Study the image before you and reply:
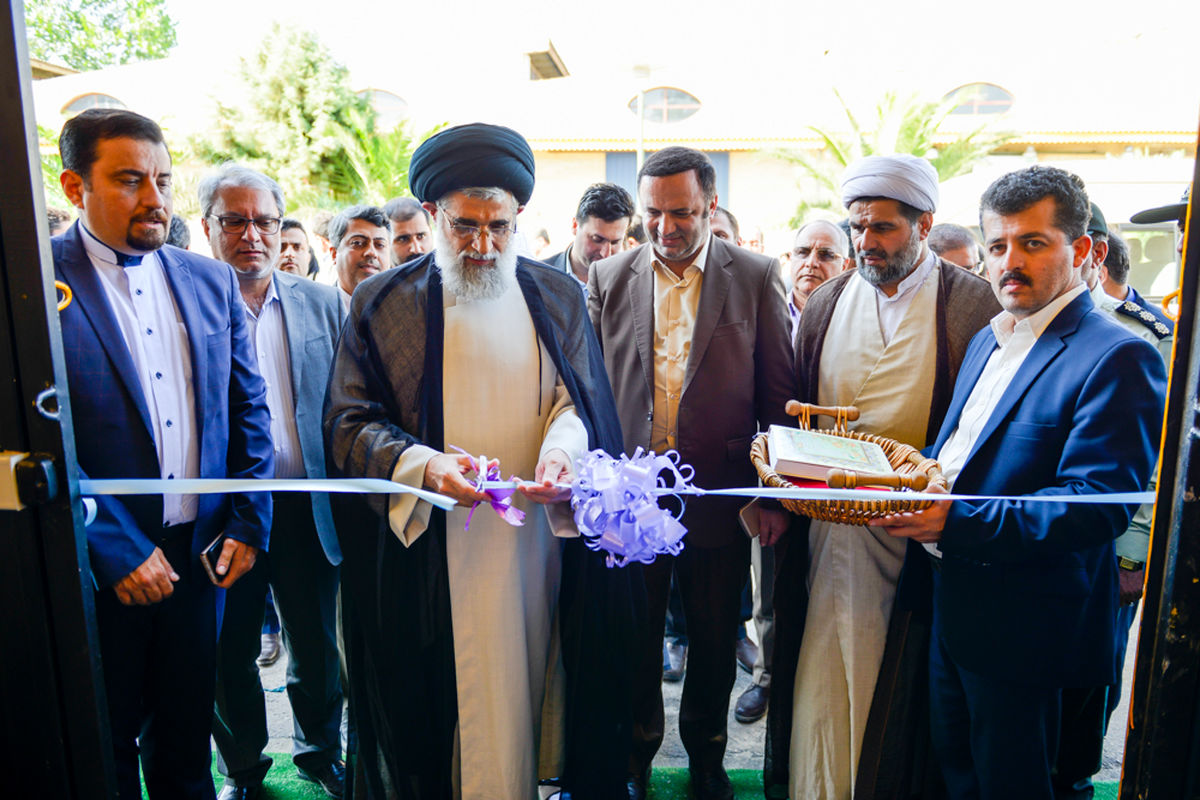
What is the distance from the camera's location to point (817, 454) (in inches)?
86.0

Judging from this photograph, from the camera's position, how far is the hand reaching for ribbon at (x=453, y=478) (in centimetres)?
216

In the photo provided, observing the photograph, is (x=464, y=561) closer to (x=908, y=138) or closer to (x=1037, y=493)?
(x=1037, y=493)

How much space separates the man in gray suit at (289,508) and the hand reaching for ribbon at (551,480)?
108 centimetres

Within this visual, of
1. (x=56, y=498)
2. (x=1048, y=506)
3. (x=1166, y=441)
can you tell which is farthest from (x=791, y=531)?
(x=56, y=498)

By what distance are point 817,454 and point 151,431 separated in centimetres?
191

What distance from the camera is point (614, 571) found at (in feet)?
8.15

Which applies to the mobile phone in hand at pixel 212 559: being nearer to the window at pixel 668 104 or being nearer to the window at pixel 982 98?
the window at pixel 668 104

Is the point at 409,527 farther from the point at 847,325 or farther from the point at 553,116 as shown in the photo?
the point at 553,116

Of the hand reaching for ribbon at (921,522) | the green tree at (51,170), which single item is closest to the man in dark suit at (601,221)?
the hand reaching for ribbon at (921,522)

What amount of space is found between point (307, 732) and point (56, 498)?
6.02 feet

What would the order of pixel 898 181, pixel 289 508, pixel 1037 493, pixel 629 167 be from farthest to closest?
1. pixel 629 167
2. pixel 289 508
3. pixel 898 181
4. pixel 1037 493

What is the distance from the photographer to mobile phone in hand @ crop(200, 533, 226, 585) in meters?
A: 2.39

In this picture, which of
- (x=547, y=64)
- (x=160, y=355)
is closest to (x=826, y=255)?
(x=160, y=355)

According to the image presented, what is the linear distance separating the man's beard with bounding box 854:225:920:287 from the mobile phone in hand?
2383 mm
